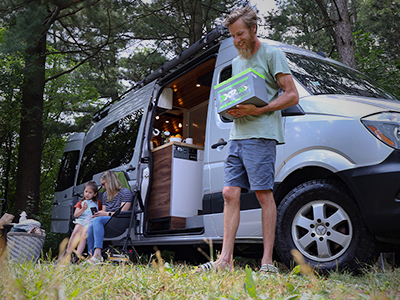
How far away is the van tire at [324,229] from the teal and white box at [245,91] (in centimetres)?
77

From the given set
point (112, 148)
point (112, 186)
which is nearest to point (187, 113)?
point (112, 148)

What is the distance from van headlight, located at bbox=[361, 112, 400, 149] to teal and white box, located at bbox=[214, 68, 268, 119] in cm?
71

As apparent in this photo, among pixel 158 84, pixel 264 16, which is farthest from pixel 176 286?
pixel 264 16

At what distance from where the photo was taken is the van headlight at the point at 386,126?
2492mm

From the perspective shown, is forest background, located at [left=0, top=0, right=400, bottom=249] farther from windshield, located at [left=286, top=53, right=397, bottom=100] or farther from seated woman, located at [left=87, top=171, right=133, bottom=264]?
seated woman, located at [left=87, top=171, right=133, bottom=264]

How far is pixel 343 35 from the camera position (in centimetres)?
750

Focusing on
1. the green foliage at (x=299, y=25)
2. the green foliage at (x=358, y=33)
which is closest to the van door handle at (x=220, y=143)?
the green foliage at (x=358, y=33)

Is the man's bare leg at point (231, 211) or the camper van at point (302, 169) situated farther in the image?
the man's bare leg at point (231, 211)

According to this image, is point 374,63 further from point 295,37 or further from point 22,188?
point 22,188

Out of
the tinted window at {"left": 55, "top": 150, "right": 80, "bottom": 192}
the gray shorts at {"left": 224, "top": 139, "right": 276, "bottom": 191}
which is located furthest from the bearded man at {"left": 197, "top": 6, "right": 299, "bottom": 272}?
the tinted window at {"left": 55, "top": 150, "right": 80, "bottom": 192}

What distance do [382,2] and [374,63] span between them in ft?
33.2

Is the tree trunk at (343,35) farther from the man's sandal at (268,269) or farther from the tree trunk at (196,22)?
the man's sandal at (268,269)

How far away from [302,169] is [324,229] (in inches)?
19.4

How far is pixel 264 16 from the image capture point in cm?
1077
